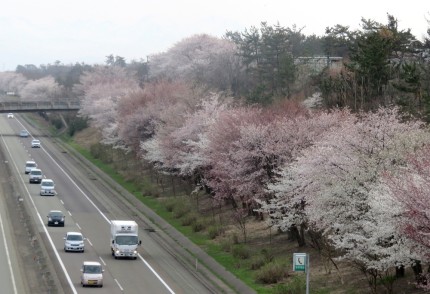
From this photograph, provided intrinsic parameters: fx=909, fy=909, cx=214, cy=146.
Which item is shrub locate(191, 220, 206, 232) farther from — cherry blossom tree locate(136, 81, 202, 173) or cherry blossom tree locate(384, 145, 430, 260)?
cherry blossom tree locate(384, 145, 430, 260)

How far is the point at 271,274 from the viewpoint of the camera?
156 ft

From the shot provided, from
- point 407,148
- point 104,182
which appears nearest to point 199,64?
point 104,182

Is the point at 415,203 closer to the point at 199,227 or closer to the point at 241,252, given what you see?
the point at 241,252

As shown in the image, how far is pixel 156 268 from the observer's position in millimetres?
53156

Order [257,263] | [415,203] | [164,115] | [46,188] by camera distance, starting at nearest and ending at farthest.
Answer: [415,203] < [257,263] < [46,188] < [164,115]

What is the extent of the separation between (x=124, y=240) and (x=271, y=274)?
38.1ft

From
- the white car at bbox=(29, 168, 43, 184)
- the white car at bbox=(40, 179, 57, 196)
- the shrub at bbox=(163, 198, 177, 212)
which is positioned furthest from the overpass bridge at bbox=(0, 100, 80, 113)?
the shrub at bbox=(163, 198, 177, 212)

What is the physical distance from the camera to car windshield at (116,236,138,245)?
5528 centimetres

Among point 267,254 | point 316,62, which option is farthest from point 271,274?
point 316,62

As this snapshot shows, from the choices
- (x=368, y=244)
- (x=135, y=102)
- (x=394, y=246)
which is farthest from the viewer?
(x=135, y=102)

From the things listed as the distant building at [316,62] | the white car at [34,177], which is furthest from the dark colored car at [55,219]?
the distant building at [316,62]

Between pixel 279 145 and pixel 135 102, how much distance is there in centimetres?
4902

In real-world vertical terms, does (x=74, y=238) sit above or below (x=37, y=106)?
below

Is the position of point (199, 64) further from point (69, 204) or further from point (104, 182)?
point (69, 204)
